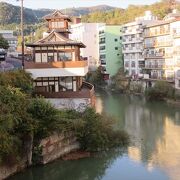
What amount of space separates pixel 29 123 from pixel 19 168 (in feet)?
7.36

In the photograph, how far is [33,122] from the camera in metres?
19.0

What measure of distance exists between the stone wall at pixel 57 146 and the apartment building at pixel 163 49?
28.0 meters

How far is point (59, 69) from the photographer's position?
2638cm

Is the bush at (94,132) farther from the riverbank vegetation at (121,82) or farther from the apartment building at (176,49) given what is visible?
the riverbank vegetation at (121,82)

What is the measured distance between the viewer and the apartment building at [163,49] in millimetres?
49281

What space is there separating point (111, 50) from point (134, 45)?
7885 millimetres

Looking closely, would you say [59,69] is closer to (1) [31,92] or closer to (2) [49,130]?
(1) [31,92]

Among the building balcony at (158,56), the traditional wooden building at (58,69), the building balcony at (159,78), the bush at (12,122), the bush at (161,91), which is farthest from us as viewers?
the building balcony at (158,56)

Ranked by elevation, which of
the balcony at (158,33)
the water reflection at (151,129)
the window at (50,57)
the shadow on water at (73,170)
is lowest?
the shadow on water at (73,170)

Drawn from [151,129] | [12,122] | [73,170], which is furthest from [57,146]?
[151,129]

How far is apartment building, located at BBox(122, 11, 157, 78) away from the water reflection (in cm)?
1041

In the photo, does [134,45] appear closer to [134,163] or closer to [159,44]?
[159,44]

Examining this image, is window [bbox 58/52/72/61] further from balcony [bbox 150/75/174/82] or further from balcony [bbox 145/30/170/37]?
balcony [bbox 145/30/170/37]

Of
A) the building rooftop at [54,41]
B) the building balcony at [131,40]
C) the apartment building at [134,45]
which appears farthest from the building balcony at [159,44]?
the building rooftop at [54,41]
